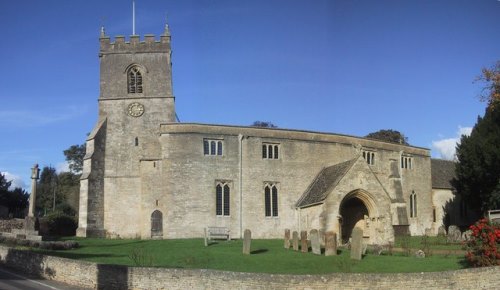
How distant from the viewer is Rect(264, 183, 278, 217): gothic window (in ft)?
129

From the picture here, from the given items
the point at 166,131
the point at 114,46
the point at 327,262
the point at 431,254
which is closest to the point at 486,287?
the point at 327,262

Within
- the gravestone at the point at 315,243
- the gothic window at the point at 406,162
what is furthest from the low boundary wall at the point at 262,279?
the gothic window at the point at 406,162

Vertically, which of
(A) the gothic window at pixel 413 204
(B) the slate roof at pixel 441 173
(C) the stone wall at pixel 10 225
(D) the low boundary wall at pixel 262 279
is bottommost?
(D) the low boundary wall at pixel 262 279

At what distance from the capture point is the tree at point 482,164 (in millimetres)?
39219

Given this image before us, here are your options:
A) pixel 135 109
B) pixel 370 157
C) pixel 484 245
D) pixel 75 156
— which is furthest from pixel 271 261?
pixel 75 156

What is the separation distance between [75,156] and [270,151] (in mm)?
59699

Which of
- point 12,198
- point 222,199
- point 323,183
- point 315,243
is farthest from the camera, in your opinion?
point 12,198

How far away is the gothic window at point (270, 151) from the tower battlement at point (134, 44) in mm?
12602

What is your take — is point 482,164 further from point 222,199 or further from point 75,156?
point 75,156

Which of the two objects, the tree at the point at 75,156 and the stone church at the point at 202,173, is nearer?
the stone church at the point at 202,173

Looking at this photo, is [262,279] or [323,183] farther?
[323,183]

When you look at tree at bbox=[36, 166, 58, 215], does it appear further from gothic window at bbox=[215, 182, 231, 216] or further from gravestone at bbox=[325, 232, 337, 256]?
gravestone at bbox=[325, 232, 337, 256]

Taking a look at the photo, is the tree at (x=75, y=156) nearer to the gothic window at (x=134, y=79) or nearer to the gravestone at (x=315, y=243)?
the gothic window at (x=134, y=79)

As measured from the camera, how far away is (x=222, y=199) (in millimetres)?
38156
